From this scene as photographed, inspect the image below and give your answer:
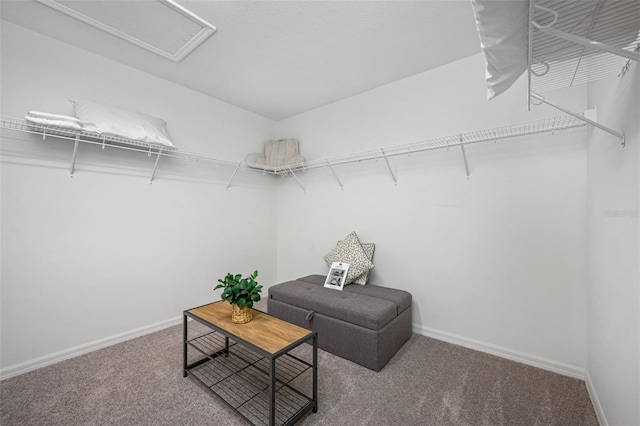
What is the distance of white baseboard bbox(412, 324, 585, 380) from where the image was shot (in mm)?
1903

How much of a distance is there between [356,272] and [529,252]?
1457 millimetres

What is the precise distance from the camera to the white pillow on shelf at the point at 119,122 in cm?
210

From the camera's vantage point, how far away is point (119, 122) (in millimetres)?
2223

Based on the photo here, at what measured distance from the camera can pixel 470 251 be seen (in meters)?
2.31

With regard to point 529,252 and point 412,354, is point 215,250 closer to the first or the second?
point 412,354

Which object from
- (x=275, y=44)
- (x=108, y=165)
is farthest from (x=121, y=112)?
(x=275, y=44)

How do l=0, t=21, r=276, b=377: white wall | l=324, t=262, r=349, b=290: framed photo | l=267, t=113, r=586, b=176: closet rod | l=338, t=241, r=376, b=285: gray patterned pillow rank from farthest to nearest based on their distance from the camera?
l=338, t=241, r=376, b=285: gray patterned pillow
l=324, t=262, r=349, b=290: framed photo
l=0, t=21, r=276, b=377: white wall
l=267, t=113, r=586, b=176: closet rod

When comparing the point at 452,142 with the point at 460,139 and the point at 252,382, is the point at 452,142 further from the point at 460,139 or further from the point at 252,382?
the point at 252,382

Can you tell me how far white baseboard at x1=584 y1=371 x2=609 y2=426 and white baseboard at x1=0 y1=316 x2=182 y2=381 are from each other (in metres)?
3.41

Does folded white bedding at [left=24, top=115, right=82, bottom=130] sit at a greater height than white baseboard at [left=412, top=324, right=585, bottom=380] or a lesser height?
greater

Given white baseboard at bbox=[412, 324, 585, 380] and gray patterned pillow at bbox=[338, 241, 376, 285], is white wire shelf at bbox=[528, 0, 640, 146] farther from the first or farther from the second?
gray patterned pillow at bbox=[338, 241, 376, 285]

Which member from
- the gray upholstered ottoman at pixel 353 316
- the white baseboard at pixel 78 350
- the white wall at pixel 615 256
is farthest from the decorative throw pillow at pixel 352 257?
the white baseboard at pixel 78 350

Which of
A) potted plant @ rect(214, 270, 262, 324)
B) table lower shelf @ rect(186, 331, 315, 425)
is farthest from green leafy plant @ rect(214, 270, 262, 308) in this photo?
table lower shelf @ rect(186, 331, 315, 425)

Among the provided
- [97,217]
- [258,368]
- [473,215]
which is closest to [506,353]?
[473,215]
